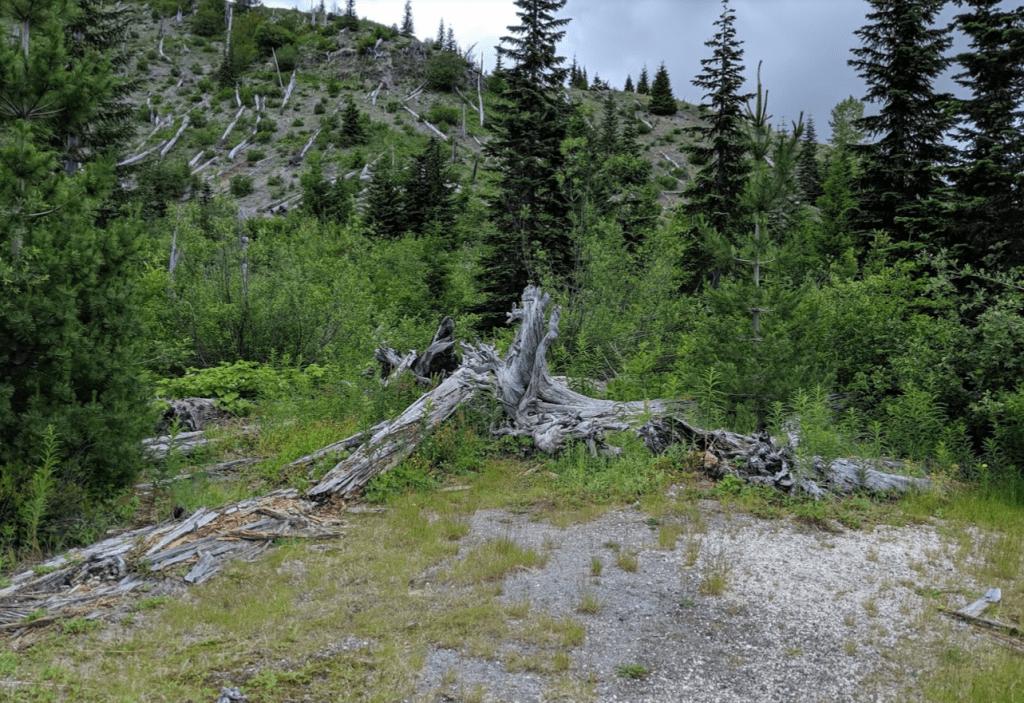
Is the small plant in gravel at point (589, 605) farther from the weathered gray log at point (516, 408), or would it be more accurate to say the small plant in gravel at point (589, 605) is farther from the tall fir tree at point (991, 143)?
the tall fir tree at point (991, 143)

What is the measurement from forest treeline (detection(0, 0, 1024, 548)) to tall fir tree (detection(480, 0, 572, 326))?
0.09 metres

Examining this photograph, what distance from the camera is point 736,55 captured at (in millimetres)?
24688

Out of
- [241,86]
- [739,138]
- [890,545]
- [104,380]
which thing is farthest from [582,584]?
[241,86]

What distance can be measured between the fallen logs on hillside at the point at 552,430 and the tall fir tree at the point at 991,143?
43.9 feet

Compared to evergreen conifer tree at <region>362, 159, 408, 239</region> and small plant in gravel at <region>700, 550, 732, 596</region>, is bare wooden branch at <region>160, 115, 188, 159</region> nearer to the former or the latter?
evergreen conifer tree at <region>362, 159, 408, 239</region>

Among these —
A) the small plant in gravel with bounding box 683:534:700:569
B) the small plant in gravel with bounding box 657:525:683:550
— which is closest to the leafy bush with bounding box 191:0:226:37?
the small plant in gravel with bounding box 657:525:683:550

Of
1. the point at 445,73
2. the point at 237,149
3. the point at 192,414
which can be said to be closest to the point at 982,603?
the point at 192,414

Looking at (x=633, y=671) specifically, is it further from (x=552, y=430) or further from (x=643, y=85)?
(x=643, y=85)

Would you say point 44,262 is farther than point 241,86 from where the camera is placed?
No

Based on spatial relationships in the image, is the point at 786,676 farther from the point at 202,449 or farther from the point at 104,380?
the point at 202,449

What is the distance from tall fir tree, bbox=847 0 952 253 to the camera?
22.8 metres

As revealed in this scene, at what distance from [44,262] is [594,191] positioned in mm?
13010

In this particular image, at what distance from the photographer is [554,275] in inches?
666

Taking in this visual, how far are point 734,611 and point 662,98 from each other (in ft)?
307
